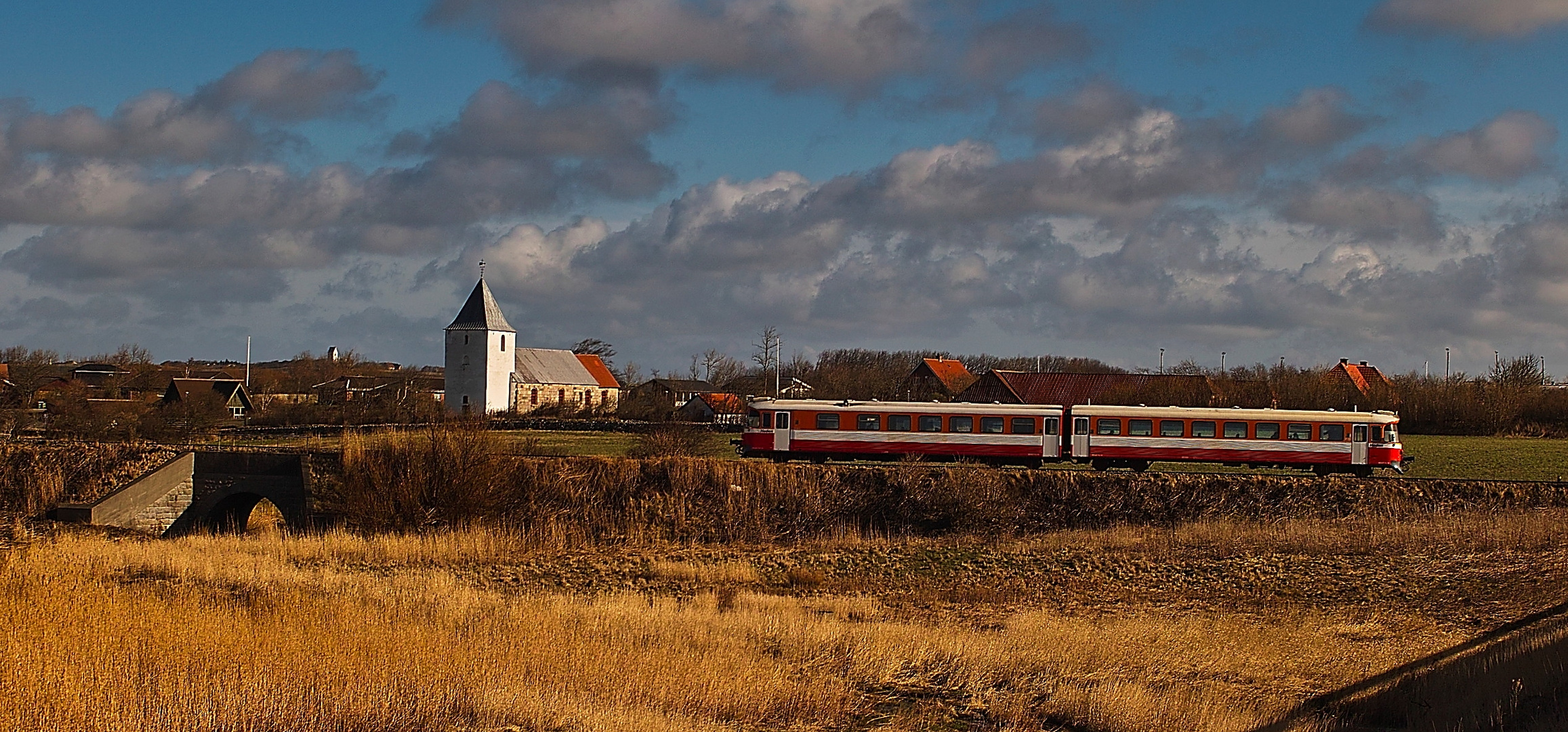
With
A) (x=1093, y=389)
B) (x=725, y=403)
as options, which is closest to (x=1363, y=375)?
(x=1093, y=389)

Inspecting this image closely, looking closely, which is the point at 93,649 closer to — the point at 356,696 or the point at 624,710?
the point at 356,696

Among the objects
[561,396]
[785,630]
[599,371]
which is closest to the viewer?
[785,630]

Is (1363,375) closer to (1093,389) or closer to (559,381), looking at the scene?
(1093,389)

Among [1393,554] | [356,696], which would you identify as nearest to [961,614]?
[1393,554]

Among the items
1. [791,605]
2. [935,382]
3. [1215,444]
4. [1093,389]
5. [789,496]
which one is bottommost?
[791,605]

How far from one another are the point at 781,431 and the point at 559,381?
72.6 meters

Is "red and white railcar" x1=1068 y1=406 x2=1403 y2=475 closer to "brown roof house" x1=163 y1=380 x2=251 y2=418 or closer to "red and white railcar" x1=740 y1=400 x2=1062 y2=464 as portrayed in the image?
"red and white railcar" x1=740 y1=400 x2=1062 y2=464

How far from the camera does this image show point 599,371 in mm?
120000

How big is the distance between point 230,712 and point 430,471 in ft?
77.0

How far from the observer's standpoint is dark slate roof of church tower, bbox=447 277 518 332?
91.5m

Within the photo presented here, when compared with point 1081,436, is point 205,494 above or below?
below

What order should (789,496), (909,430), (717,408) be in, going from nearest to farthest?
(789,496), (909,430), (717,408)

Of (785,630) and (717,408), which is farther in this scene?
(717,408)

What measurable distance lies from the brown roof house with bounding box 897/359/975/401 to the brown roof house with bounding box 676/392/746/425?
12.2 meters
